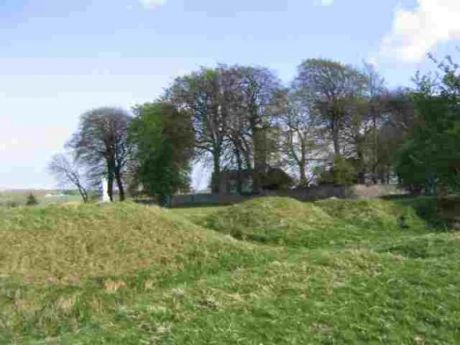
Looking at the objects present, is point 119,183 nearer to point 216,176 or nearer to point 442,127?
point 216,176

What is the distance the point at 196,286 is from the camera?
6.81 metres

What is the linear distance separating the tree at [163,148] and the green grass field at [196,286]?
1670 inches

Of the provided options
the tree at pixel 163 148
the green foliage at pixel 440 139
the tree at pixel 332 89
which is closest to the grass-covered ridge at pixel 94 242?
the green foliage at pixel 440 139

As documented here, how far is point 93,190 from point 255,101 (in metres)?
21.0

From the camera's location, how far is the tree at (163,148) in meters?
58.1

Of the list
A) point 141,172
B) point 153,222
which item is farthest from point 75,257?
point 141,172

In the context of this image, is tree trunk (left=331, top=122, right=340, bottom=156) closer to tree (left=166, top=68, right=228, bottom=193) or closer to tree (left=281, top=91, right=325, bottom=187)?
tree (left=281, top=91, right=325, bottom=187)

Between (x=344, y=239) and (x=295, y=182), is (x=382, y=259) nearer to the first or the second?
(x=344, y=239)

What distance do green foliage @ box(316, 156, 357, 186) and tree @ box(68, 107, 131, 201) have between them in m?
21.3

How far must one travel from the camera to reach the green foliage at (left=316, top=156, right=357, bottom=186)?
174ft

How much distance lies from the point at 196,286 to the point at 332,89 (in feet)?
161

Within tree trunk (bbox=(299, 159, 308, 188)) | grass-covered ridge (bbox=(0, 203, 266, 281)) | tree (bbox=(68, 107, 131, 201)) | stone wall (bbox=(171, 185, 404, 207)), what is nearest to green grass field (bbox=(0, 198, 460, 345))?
grass-covered ridge (bbox=(0, 203, 266, 281))

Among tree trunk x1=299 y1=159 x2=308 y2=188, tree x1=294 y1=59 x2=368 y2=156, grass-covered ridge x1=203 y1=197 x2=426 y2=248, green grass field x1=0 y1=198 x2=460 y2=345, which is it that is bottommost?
green grass field x1=0 y1=198 x2=460 y2=345

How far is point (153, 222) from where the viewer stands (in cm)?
1280
